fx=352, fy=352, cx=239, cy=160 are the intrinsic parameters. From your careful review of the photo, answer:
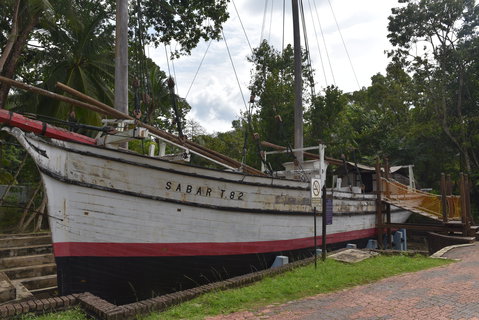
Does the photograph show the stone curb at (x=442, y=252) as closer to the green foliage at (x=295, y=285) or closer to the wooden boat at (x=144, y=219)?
the green foliage at (x=295, y=285)

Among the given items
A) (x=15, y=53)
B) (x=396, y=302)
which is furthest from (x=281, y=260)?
(x=15, y=53)

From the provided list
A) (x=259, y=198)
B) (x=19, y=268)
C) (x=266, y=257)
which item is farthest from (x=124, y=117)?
(x=19, y=268)

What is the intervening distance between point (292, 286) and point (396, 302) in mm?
1666

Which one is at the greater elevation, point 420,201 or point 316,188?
point 316,188

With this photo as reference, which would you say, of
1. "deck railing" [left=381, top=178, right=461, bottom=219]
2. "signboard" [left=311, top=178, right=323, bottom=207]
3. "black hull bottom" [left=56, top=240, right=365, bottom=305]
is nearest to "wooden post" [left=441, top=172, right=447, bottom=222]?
"deck railing" [left=381, top=178, right=461, bottom=219]

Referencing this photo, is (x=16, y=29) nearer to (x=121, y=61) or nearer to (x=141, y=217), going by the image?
(x=121, y=61)

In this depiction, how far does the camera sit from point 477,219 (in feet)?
71.3

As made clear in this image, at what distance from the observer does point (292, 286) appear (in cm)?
611

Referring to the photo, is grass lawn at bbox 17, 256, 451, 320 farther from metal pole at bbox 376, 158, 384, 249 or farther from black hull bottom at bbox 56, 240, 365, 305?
metal pole at bbox 376, 158, 384, 249

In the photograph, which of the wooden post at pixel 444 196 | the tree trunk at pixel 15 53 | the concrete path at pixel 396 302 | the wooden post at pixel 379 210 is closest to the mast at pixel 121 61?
the concrete path at pixel 396 302

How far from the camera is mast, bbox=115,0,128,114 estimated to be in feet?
27.5

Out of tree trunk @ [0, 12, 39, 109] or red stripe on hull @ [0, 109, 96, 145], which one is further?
tree trunk @ [0, 12, 39, 109]

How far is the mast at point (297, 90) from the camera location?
13.4m

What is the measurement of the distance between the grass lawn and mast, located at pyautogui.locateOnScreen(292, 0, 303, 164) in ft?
18.2
